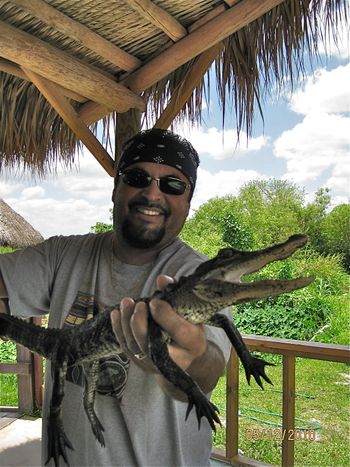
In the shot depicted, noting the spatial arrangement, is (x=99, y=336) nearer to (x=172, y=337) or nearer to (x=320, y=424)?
(x=172, y=337)

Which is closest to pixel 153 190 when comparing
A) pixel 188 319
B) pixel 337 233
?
pixel 188 319

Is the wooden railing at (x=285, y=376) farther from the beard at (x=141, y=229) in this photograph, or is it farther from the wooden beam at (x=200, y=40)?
the wooden beam at (x=200, y=40)

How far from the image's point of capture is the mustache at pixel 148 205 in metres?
0.72

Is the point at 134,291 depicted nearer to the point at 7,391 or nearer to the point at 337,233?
the point at 7,391

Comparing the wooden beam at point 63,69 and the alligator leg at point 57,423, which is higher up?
the wooden beam at point 63,69

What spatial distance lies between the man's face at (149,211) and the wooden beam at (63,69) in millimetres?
742

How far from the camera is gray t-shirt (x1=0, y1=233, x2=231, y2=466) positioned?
2.39 ft

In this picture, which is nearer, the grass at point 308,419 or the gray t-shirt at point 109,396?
the gray t-shirt at point 109,396

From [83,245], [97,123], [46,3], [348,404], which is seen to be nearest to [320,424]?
[348,404]

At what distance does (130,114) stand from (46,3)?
1.63ft

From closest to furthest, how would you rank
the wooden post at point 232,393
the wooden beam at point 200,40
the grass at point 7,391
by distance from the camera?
the wooden beam at point 200,40 → the wooden post at point 232,393 → the grass at point 7,391

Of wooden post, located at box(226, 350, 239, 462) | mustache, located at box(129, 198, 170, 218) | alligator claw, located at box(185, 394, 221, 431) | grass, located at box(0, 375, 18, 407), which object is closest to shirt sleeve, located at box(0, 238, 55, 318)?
mustache, located at box(129, 198, 170, 218)

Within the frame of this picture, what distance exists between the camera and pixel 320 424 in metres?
2.99
